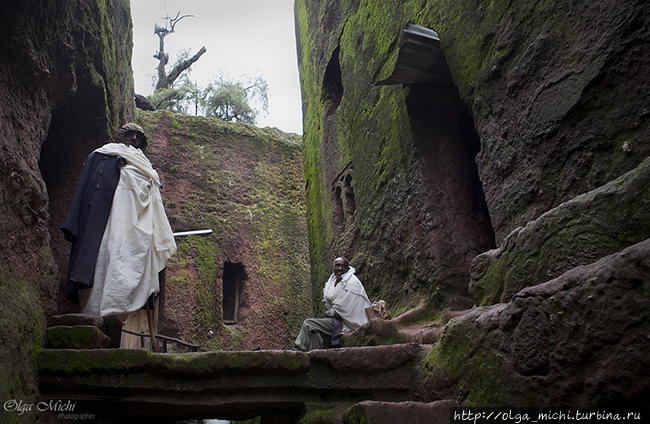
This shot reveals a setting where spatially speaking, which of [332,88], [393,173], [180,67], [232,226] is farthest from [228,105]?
[393,173]

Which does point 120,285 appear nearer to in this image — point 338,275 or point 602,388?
point 338,275

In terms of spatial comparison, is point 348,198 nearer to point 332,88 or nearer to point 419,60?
point 332,88

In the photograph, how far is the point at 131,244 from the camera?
3754 millimetres

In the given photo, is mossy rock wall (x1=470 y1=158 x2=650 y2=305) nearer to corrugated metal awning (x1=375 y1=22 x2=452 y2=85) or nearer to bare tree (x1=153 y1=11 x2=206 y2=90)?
corrugated metal awning (x1=375 y1=22 x2=452 y2=85)

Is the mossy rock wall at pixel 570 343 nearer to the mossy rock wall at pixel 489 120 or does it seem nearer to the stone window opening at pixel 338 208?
the mossy rock wall at pixel 489 120

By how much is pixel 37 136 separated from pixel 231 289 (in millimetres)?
7968

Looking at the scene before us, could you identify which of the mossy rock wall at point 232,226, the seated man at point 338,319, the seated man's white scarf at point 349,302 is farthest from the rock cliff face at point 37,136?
the mossy rock wall at point 232,226

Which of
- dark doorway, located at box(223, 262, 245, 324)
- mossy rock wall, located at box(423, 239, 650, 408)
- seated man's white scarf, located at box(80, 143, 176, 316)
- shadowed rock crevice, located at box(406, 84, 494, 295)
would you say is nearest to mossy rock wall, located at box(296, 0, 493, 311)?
shadowed rock crevice, located at box(406, 84, 494, 295)

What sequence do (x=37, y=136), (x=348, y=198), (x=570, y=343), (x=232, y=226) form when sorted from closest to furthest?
(x=570, y=343)
(x=37, y=136)
(x=348, y=198)
(x=232, y=226)

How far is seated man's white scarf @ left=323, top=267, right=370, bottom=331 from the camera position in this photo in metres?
4.99

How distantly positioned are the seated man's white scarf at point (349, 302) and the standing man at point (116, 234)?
1.69 m

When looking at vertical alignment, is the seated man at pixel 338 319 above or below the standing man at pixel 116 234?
below

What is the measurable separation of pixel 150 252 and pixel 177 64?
56.6 feet

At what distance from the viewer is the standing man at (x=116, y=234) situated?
3498 mm
